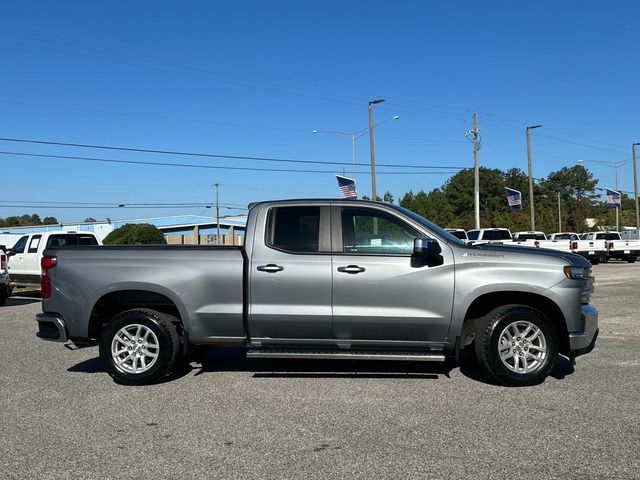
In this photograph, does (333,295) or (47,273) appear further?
(47,273)

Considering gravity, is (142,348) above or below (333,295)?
below

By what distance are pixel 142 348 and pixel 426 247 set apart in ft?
10.4

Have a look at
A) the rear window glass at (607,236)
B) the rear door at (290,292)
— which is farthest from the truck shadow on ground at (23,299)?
the rear window glass at (607,236)

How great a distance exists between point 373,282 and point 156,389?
251cm

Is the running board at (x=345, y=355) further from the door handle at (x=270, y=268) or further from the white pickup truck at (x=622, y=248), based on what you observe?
the white pickup truck at (x=622, y=248)

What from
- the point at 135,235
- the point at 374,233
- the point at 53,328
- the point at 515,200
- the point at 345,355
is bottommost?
the point at 345,355

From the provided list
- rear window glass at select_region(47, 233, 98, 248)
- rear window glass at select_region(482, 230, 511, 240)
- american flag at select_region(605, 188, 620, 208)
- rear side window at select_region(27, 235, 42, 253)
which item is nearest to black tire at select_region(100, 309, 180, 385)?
rear window glass at select_region(47, 233, 98, 248)

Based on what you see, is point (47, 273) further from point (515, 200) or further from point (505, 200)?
point (505, 200)

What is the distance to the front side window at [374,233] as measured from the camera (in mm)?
6152

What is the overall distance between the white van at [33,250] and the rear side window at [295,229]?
38.4ft

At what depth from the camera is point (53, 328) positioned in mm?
6363

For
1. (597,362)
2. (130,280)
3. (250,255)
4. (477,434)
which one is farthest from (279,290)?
(597,362)

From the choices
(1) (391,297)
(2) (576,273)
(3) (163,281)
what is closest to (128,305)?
(3) (163,281)

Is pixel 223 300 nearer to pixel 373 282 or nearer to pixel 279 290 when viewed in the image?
pixel 279 290
